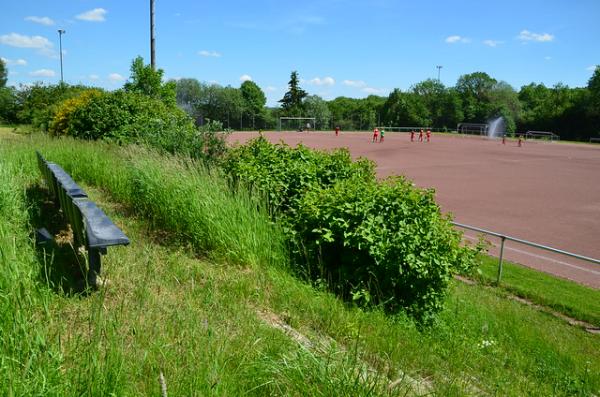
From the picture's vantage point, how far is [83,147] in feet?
37.8

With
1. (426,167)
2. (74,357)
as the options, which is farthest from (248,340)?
(426,167)

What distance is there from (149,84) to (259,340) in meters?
18.2

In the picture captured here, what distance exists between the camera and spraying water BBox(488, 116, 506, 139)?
90.5 meters

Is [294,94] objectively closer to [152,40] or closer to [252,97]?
[252,97]

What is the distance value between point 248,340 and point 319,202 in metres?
3.11

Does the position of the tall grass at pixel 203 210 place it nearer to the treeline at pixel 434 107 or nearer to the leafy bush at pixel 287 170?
the leafy bush at pixel 287 170

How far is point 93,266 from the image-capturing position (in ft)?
11.9

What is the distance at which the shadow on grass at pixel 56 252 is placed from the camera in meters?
3.64

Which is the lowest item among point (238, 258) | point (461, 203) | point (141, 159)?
point (461, 203)

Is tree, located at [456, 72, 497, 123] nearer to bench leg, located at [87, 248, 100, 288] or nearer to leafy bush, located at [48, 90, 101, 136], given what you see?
leafy bush, located at [48, 90, 101, 136]

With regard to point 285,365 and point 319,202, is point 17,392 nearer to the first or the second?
point 285,365

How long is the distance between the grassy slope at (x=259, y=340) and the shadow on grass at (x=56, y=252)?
21 cm

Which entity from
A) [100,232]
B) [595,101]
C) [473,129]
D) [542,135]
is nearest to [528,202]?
[100,232]

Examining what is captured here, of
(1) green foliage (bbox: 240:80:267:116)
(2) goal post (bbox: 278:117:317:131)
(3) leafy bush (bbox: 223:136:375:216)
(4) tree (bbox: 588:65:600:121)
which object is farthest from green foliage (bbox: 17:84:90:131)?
(4) tree (bbox: 588:65:600:121)
